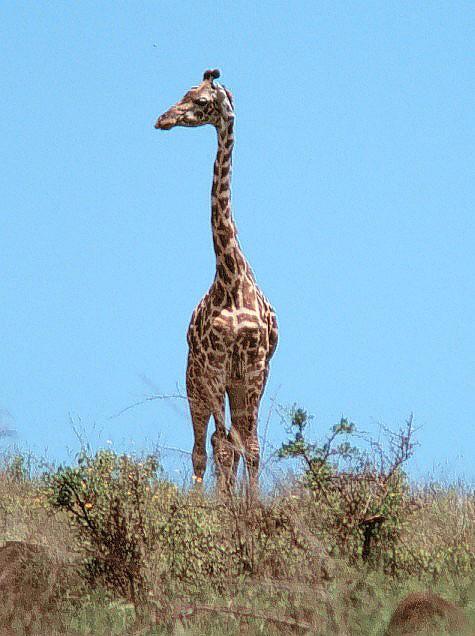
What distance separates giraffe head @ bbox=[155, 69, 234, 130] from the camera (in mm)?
10911

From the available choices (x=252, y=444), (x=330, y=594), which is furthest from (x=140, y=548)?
(x=252, y=444)

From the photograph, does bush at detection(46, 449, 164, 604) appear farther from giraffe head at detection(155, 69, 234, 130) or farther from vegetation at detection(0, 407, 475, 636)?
giraffe head at detection(155, 69, 234, 130)

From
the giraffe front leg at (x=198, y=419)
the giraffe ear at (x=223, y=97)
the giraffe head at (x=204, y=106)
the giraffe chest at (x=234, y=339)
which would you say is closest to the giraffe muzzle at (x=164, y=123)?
the giraffe head at (x=204, y=106)

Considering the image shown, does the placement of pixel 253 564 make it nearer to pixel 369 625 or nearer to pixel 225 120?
pixel 369 625

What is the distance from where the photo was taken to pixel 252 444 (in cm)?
1095

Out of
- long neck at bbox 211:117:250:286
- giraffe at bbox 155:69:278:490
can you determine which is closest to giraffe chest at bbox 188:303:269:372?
giraffe at bbox 155:69:278:490

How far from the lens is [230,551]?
7.75 m

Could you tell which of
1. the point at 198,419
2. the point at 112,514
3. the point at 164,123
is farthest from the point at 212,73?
the point at 112,514

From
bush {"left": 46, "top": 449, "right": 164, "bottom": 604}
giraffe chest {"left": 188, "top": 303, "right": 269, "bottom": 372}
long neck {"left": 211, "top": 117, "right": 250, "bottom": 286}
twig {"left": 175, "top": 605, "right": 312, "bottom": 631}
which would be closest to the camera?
twig {"left": 175, "top": 605, "right": 312, "bottom": 631}

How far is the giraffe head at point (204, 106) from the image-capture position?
1091 centimetres

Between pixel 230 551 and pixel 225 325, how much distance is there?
3476mm

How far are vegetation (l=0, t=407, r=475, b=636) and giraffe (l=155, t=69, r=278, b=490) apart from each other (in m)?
2.19

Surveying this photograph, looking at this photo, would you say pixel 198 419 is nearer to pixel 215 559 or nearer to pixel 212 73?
pixel 212 73

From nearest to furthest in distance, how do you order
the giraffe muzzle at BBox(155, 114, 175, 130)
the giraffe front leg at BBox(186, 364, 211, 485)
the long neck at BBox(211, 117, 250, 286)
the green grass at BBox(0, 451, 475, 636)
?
the green grass at BBox(0, 451, 475, 636) < the giraffe muzzle at BBox(155, 114, 175, 130) < the long neck at BBox(211, 117, 250, 286) < the giraffe front leg at BBox(186, 364, 211, 485)
